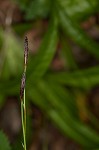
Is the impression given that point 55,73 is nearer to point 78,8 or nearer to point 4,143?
point 78,8

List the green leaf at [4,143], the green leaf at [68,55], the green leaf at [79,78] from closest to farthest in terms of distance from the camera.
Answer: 1. the green leaf at [4,143]
2. the green leaf at [79,78]
3. the green leaf at [68,55]

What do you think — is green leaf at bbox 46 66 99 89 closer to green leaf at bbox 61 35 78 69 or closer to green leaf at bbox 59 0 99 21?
green leaf at bbox 61 35 78 69

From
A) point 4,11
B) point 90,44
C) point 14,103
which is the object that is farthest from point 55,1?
point 14,103

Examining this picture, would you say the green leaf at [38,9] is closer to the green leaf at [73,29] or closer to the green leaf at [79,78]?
the green leaf at [73,29]

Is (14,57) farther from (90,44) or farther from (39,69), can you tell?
(90,44)

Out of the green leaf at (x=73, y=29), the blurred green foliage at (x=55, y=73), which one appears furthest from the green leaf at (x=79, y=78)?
the green leaf at (x=73, y=29)

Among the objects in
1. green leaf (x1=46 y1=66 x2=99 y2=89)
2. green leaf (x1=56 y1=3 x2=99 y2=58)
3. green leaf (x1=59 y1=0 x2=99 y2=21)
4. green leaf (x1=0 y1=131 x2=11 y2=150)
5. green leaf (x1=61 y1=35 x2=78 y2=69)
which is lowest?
green leaf (x1=0 y1=131 x2=11 y2=150)

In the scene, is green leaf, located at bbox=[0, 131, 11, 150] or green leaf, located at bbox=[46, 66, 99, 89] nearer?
green leaf, located at bbox=[0, 131, 11, 150]

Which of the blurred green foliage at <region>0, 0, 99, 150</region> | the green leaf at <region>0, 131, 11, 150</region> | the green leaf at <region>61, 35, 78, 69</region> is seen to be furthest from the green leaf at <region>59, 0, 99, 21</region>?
the green leaf at <region>0, 131, 11, 150</region>

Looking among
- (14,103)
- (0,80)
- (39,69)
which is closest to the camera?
(39,69)
